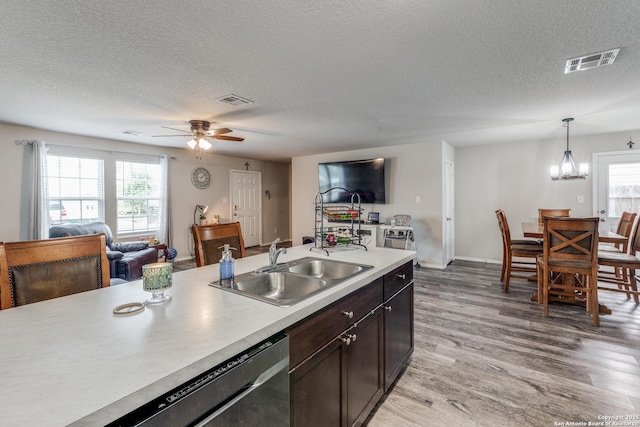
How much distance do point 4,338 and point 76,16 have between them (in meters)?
1.83

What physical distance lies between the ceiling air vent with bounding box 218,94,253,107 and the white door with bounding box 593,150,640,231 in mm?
5760

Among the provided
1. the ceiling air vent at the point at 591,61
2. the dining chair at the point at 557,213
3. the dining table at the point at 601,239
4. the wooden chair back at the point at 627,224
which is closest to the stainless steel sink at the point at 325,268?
the ceiling air vent at the point at 591,61

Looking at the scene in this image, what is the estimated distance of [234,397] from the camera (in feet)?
2.66

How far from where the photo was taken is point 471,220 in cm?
583

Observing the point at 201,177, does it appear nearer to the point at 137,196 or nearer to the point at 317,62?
the point at 137,196

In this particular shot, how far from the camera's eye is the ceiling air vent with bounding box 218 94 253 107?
9.86ft

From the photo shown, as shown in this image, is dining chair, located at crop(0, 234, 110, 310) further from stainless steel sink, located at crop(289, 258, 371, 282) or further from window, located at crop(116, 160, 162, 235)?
window, located at crop(116, 160, 162, 235)

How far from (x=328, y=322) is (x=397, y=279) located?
0.85 m

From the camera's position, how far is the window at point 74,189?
4531 millimetres

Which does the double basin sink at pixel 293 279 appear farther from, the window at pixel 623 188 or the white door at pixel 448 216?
the window at pixel 623 188

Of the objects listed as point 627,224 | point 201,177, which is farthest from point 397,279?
point 201,177

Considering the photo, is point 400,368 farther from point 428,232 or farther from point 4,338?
point 428,232

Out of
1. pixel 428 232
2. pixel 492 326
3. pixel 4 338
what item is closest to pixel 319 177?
pixel 428 232

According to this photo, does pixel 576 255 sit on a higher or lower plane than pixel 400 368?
higher
